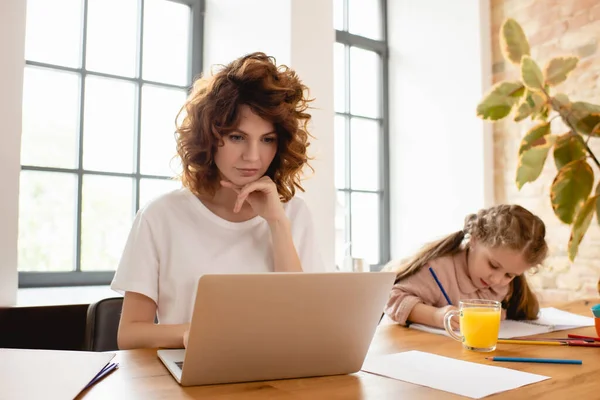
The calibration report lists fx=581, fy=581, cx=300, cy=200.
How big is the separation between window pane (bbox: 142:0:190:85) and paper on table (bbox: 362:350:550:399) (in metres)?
2.29

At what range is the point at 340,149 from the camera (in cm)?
371

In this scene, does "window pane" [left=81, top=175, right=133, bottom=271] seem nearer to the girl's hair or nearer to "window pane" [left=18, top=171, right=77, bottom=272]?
"window pane" [left=18, top=171, right=77, bottom=272]

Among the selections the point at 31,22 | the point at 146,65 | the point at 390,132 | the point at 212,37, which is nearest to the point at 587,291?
the point at 390,132

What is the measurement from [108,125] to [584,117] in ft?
6.82

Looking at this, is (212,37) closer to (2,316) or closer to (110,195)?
(110,195)

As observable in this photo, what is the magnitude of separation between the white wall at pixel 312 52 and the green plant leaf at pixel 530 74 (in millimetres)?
1071

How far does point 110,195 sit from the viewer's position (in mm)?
2818

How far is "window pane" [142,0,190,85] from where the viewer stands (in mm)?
2975

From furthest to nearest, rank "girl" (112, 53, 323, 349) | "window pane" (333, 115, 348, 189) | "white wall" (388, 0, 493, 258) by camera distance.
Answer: "window pane" (333, 115, 348, 189) < "white wall" (388, 0, 493, 258) < "girl" (112, 53, 323, 349)

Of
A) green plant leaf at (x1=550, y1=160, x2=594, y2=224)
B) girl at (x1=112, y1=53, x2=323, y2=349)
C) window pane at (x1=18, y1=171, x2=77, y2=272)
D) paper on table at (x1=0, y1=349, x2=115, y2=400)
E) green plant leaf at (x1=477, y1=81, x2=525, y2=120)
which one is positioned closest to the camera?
paper on table at (x1=0, y1=349, x2=115, y2=400)

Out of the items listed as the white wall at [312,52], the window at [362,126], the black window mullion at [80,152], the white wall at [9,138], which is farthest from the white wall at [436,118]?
the white wall at [9,138]

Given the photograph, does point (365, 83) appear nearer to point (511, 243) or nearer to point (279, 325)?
point (511, 243)

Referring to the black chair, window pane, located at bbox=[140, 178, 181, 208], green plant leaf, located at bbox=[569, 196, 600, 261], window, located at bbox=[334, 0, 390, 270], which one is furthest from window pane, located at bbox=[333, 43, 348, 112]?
the black chair

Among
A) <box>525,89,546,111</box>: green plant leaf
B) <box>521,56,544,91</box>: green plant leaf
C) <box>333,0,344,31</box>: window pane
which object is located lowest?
<box>525,89,546,111</box>: green plant leaf
